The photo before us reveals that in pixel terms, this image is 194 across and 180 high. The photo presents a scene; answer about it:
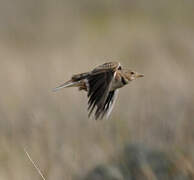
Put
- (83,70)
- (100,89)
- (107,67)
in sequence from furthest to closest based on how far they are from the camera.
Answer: (83,70) < (107,67) < (100,89)

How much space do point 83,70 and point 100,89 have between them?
7785 mm

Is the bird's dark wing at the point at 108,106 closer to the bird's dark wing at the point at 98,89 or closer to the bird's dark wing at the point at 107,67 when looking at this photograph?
the bird's dark wing at the point at 98,89

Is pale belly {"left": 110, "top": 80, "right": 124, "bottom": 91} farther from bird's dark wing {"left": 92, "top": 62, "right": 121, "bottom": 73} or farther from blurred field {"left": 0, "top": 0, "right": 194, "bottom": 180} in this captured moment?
blurred field {"left": 0, "top": 0, "right": 194, "bottom": 180}

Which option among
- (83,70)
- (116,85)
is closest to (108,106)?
(116,85)

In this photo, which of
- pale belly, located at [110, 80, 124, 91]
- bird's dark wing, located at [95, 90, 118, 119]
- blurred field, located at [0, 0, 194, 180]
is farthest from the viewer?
blurred field, located at [0, 0, 194, 180]

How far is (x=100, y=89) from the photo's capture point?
3729 millimetres

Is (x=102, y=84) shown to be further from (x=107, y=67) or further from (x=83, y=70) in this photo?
(x=83, y=70)

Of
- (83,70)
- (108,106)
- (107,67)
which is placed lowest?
(83,70)

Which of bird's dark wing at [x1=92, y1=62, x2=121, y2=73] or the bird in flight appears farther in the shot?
bird's dark wing at [x1=92, y1=62, x2=121, y2=73]

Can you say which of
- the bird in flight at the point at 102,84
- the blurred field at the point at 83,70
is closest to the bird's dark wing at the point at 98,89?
the bird in flight at the point at 102,84

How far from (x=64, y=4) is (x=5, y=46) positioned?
2.92 metres

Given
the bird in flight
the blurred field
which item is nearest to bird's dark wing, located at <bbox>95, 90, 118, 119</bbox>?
the bird in flight

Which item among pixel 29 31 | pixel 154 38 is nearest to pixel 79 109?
pixel 154 38

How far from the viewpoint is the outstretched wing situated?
368cm
